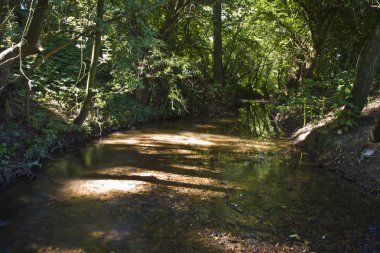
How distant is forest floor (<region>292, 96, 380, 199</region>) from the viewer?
8281mm

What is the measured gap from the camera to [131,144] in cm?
1198

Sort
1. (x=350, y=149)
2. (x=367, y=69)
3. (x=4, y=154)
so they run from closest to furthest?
(x=4, y=154), (x=350, y=149), (x=367, y=69)

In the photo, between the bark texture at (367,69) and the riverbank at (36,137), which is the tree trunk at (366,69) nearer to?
the bark texture at (367,69)

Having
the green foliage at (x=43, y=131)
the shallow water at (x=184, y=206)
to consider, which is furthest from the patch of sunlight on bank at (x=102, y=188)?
the green foliage at (x=43, y=131)

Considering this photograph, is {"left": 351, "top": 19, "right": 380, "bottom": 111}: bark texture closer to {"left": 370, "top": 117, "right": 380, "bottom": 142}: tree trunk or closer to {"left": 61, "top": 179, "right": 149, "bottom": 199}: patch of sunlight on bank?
{"left": 370, "top": 117, "right": 380, "bottom": 142}: tree trunk

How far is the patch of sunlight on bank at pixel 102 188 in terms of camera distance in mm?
7469

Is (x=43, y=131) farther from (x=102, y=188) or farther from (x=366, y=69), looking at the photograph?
(x=366, y=69)

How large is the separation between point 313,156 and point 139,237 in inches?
253

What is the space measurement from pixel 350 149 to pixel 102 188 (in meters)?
5.71

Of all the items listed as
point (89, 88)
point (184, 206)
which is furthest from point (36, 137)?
point (184, 206)

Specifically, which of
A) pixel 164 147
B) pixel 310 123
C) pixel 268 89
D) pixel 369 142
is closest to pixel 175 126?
pixel 164 147

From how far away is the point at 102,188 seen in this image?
7.80 metres

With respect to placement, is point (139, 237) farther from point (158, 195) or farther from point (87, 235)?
point (158, 195)

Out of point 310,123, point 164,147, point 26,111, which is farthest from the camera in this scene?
point 310,123
